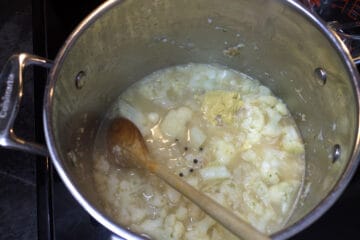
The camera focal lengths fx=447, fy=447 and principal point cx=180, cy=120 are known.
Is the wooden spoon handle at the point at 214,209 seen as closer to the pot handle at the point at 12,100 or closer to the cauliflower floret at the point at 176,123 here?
the cauliflower floret at the point at 176,123

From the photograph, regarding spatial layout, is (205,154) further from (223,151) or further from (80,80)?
(80,80)

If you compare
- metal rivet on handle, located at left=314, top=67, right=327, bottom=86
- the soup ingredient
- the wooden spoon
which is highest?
metal rivet on handle, located at left=314, top=67, right=327, bottom=86

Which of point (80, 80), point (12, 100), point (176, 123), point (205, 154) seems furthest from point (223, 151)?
point (12, 100)

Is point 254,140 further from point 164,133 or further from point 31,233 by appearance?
point 31,233

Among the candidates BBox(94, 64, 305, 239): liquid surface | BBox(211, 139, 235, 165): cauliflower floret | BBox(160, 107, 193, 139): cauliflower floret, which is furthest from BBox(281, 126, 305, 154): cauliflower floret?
BBox(160, 107, 193, 139): cauliflower floret

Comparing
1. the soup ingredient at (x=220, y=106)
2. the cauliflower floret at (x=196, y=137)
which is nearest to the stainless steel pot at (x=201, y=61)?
the soup ingredient at (x=220, y=106)

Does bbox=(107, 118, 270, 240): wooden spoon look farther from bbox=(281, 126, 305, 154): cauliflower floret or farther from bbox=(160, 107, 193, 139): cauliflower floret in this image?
bbox=(281, 126, 305, 154): cauliflower floret
